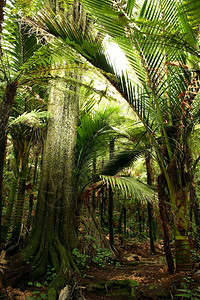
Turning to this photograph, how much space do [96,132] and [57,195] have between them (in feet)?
4.65

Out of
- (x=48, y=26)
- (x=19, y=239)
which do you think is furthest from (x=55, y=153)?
(x=48, y=26)

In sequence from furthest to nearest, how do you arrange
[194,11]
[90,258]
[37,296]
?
[90,258] < [37,296] < [194,11]

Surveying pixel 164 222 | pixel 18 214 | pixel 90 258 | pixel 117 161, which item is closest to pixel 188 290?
pixel 164 222

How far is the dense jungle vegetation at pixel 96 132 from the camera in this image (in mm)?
2160

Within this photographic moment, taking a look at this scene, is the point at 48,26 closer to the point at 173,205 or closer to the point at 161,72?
the point at 161,72

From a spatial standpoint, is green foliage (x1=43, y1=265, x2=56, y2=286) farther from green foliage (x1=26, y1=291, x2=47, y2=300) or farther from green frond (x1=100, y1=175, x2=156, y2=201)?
green frond (x1=100, y1=175, x2=156, y2=201)

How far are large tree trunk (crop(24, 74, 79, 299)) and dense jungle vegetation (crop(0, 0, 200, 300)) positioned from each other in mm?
17

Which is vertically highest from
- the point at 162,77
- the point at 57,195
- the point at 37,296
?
the point at 162,77

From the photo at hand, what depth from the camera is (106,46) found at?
292 centimetres

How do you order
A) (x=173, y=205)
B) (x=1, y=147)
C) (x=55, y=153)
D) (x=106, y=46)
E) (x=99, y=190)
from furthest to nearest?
1. (x=99, y=190)
2. (x=55, y=153)
3. (x=106, y=46)
4. (x=173, y=205)
5. (x=1, y=147)

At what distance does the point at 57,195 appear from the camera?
347 centimetres

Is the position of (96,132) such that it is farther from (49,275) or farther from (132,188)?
(49,275)

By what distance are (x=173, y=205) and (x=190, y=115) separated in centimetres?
116

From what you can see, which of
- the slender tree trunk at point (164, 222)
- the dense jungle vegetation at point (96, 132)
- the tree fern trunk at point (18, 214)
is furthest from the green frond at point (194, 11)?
the tree fern trunk at point (18, 214)
